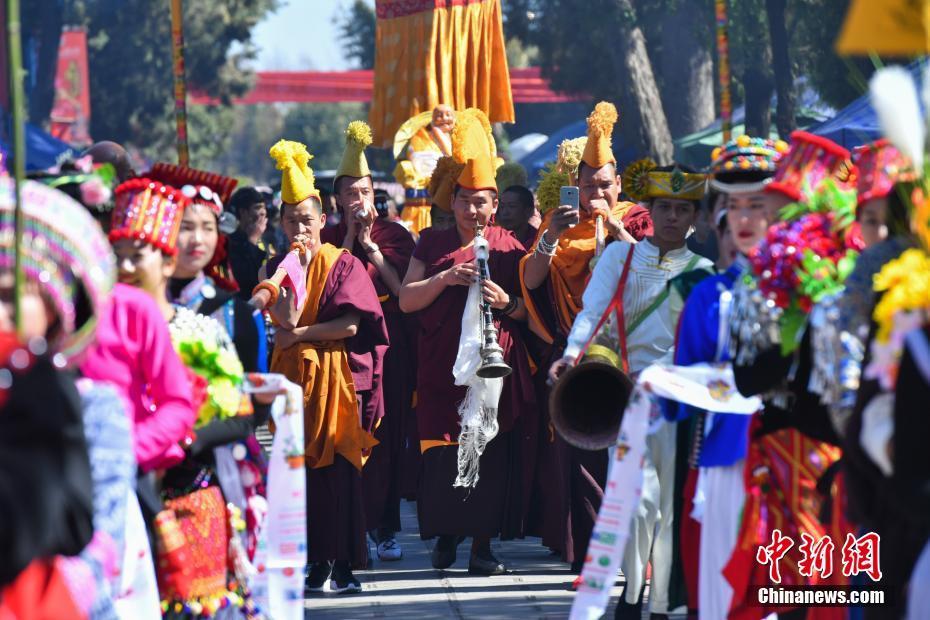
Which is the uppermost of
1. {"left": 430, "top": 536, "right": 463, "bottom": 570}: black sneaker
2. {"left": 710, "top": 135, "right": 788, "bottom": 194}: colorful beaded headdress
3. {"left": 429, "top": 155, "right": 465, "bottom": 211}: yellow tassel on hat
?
{"left": 710, "top": 135, "right": 788, "bottom": 194}: colorful beaded headdress

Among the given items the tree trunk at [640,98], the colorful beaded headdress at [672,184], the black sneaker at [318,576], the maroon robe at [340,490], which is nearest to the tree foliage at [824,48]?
the tree trunk at [640,98]

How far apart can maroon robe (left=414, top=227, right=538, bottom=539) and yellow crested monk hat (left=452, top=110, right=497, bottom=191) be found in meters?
0.34

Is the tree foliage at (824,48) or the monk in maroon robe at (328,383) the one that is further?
the tree foliage at (824,48)

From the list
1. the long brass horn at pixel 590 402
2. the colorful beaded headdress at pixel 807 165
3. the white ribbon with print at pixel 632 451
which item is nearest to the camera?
the white ribbon with print at pixel 632 451

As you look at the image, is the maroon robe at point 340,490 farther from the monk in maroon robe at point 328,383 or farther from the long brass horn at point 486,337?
the long brass horn at point 486,337

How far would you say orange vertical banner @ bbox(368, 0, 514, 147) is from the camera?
1486cm

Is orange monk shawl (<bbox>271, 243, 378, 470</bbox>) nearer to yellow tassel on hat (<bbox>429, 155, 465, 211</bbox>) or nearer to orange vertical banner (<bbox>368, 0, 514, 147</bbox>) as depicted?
yellow tassel on hat (<bbox>429, 155, 465, 211</bbox>)

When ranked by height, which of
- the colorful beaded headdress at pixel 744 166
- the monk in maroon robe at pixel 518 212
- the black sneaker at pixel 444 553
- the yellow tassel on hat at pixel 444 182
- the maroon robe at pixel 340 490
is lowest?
the black sneaker at pixel 444 553

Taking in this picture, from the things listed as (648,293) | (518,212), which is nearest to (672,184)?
(648,293)

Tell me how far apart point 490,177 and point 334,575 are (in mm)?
2257

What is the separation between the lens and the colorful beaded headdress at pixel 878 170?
473cm

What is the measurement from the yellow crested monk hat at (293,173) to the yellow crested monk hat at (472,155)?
834 mm

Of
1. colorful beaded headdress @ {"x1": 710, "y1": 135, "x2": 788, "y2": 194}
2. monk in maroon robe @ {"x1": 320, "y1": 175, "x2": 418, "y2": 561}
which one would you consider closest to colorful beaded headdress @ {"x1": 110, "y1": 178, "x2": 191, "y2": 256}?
colorful beaded headdress @ {"x1": 710, "y1": 135, "x2": 788, "y2": 194}

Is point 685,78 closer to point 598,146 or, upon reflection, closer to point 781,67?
point 781,67
